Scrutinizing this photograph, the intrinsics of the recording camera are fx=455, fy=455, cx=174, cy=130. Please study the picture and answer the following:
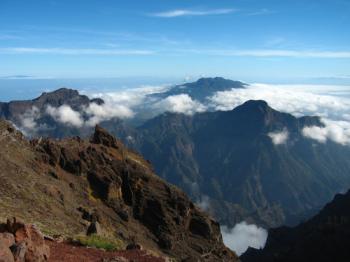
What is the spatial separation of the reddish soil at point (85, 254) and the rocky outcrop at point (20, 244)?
1.31m

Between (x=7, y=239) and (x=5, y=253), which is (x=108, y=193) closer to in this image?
(x=7, y=239)

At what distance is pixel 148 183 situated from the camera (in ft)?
306

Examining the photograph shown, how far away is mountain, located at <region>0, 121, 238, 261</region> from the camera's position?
6831 centimetres

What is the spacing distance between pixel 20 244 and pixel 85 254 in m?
6.49

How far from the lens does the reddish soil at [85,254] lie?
1113 inches

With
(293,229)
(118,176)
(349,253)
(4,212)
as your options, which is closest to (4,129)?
(118,176)

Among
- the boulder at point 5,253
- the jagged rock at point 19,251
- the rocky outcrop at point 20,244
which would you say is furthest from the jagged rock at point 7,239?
the jagged rock at point 19,251

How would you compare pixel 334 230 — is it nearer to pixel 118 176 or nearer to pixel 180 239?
pixel 180 239

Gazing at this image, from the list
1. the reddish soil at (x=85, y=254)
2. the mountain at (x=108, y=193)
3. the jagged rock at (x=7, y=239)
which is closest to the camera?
the jagged rock at (x=7, y=239)

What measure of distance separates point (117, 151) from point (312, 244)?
5682cm

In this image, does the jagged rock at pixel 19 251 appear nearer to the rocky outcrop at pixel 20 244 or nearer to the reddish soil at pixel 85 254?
the rocky outcrop at pixel 20 244

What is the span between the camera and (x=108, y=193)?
84438 millimetres

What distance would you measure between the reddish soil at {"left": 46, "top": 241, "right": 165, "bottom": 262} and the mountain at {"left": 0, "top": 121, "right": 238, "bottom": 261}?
94.9 feet

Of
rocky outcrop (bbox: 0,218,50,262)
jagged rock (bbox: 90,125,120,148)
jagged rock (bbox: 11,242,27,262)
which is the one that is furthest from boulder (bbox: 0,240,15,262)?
jagged rock (bbox: 90,125,120,148)
